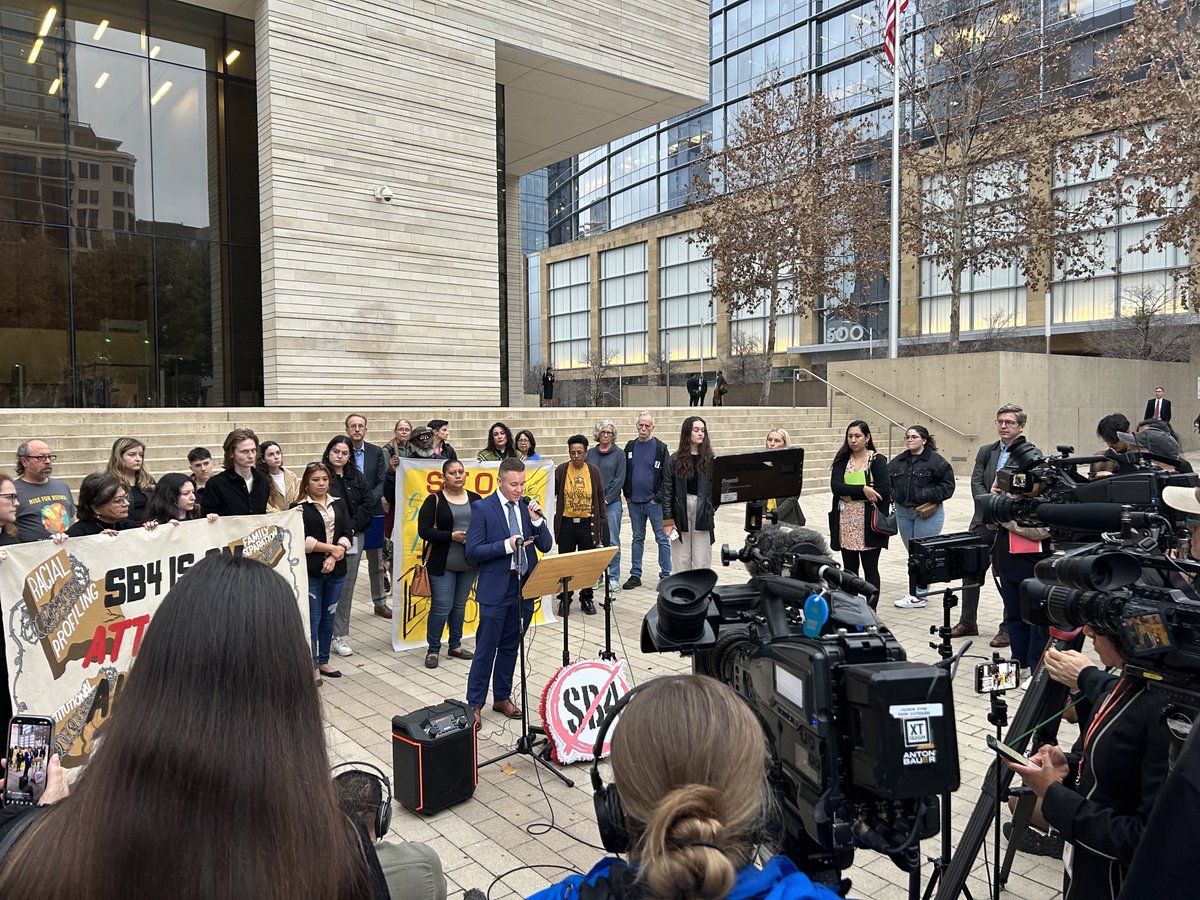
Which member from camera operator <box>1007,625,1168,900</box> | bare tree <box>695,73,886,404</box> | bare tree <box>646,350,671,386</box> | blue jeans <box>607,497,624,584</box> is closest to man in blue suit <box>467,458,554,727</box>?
camera operator <box>1007,625,1168,900</box>

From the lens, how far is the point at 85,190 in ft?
59.3

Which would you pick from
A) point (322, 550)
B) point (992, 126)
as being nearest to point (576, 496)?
point (322, 550)

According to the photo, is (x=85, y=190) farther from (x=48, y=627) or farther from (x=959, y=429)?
(x=959, y=429)

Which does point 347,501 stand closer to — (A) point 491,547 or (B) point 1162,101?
(A) point 491,547

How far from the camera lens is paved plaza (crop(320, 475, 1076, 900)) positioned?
3941 millimetres

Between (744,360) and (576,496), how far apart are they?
38.7 metres

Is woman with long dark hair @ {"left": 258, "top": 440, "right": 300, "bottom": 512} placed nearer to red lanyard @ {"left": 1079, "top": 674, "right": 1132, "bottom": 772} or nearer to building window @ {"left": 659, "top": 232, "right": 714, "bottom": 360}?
red lanyard @ {"left": 1079, "top": 674, "right": 1132, "bottom": 772}

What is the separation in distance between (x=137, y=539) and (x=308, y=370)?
509 inches

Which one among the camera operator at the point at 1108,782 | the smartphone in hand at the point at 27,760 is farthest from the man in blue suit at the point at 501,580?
the camera operator at the point at 1108,782

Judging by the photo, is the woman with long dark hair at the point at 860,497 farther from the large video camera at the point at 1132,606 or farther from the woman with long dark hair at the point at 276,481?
the large video camera at the point at 1132,606

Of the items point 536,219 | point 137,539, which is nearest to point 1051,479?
point 137,539

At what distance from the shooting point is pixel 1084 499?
3.41 metres

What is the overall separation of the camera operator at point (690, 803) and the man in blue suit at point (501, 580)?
12.8 feet

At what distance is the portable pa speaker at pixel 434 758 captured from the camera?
4539 millimetres
